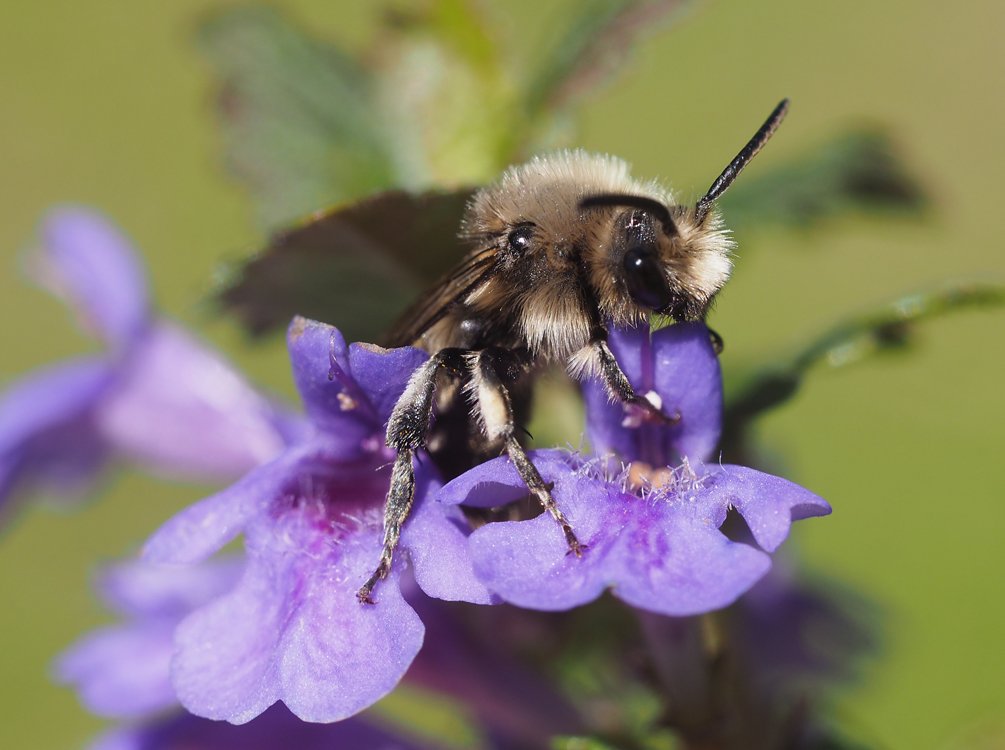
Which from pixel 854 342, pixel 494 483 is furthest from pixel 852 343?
pixel 494 483

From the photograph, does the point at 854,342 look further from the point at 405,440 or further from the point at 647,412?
the point at 405,440

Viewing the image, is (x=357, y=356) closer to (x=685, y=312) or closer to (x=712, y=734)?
(x=685, y=312)

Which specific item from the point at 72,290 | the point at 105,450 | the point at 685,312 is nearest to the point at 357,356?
the point at 685,312

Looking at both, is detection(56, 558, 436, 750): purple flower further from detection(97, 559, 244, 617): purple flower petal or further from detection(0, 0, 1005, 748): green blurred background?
detection(0, 0, 1005, 748): green blurred background

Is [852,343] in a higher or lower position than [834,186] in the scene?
lower

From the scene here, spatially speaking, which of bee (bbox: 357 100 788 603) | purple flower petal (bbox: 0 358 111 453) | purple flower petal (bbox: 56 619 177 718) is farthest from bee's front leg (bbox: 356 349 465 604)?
purple flower petal (bbox: 0 358 111 453)
